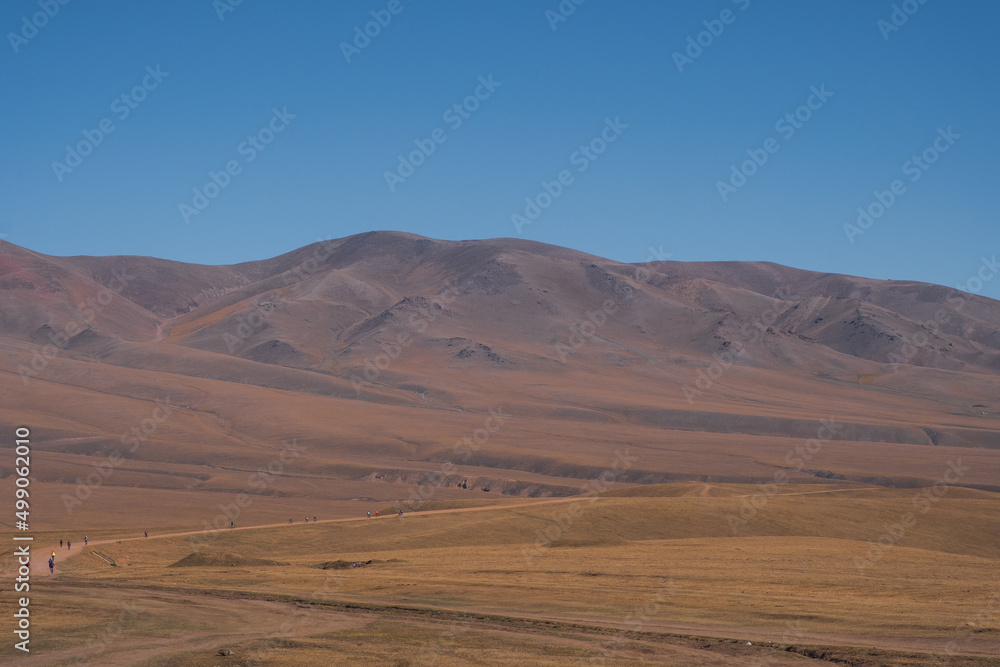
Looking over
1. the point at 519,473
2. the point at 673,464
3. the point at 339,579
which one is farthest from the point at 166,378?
the point at 339,579

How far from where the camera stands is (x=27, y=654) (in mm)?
24469

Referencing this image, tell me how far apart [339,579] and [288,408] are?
124 m
